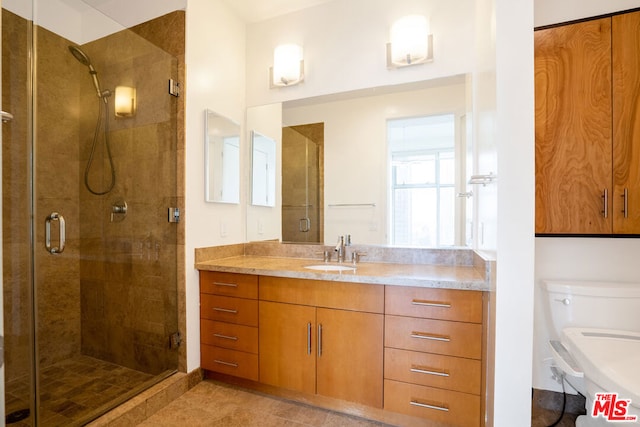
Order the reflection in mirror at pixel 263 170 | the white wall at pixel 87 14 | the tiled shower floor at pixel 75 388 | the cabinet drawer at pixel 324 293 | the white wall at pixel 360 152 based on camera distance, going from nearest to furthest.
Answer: the tiled shower floor at pixel 75 388 < the white wall at pixel 87 14 < the cabinet drawer at pixel 324 293 < the white wall at pixel 360 152 < the reflection in mirror at pixel 263 170

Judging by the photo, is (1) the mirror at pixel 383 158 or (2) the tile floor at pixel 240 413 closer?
(2) the tile floor at pixel 240 413

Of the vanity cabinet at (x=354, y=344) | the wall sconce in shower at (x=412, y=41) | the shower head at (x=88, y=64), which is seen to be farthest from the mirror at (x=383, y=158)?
the shower head at (x=88, y=64)

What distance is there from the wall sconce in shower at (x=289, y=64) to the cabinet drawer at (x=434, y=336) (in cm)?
190

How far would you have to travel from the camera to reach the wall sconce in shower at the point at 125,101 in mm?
1928

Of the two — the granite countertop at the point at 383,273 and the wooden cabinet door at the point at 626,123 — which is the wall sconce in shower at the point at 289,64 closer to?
the granite countertop at the point at 383,273

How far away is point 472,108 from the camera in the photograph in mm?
1801

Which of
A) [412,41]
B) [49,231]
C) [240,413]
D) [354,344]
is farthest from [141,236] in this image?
[412,41]

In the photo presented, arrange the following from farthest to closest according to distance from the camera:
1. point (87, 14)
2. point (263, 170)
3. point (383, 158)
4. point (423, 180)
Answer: point (263, 170) < point (383, 158) < point (423, 180) < point (87, 14)

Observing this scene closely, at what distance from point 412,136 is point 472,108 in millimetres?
404

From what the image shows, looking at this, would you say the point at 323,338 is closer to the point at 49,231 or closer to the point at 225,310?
the point at 225,310

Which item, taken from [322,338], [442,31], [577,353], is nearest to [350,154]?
[442,31]

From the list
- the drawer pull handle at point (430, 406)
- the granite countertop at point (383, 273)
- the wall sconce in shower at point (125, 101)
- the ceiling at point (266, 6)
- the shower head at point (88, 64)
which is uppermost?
the ceiling at point (266, 6)

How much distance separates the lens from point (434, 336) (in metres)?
1.49
